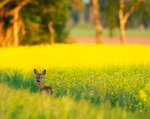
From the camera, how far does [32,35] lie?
37.2m

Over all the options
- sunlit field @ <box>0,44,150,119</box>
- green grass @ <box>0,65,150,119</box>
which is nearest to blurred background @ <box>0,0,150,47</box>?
sunlit field @ <box>0,44,150,119</box>

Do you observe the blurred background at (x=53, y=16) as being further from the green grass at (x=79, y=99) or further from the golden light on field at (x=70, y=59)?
the green grass at (x=79, y=99)

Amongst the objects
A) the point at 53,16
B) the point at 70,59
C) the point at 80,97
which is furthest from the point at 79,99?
the point at 53,16

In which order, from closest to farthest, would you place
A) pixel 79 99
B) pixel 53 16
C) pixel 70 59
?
pixel 79 99 → pixel 70 59 → pixel 53 16

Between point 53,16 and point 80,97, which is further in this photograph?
point 53,16

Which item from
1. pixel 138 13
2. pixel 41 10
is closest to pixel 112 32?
pixel 138 13

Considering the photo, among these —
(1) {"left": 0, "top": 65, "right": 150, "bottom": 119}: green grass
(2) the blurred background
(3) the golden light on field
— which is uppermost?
(2) the blurred background

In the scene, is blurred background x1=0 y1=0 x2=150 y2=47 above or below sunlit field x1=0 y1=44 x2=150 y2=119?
above

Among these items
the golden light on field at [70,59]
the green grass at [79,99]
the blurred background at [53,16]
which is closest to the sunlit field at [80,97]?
the green grass at [79,99]

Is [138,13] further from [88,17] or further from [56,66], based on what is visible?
[88,17]

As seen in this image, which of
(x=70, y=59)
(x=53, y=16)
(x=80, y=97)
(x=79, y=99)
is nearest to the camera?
(x=79, y=99)

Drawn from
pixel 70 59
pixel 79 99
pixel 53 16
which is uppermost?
pixel 53 16

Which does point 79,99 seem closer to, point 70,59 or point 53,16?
point 70,59

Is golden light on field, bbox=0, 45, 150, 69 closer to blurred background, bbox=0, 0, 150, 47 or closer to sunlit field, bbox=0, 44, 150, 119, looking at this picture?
sunlit field, bbox=0, 44, 150, 119
